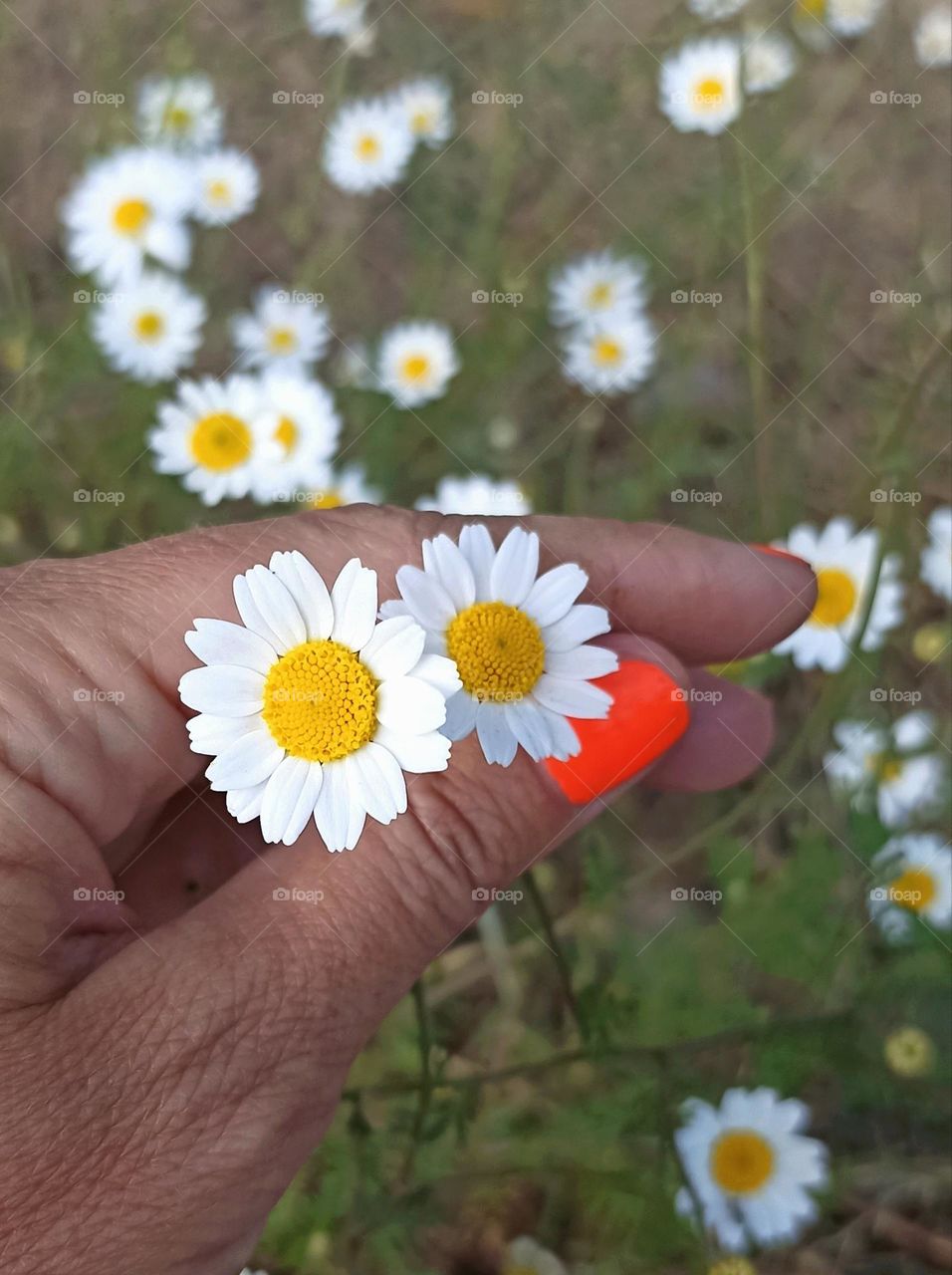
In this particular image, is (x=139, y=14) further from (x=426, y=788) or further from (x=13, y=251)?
(x=426, y=788)

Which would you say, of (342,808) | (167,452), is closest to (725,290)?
(167,452)

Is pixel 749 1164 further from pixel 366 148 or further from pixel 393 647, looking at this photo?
pixel 366 148

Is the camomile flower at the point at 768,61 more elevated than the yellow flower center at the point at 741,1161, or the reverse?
the camomile flower at the point at 768,61

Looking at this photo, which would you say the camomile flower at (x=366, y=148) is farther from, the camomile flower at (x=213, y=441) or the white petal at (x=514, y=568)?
the white petal at (x=514, y=568)

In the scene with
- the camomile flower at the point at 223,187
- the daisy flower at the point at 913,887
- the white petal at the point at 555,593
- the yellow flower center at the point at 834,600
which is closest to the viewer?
the white petal at the point at 555,593

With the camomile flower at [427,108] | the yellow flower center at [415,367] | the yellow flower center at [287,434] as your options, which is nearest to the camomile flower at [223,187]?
the camomile flower at [427,108]

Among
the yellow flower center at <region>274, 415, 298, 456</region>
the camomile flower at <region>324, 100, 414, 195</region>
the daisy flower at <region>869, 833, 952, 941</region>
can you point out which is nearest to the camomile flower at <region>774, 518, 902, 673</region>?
the daisy flower at <region>869, 833, 952, 941</region>

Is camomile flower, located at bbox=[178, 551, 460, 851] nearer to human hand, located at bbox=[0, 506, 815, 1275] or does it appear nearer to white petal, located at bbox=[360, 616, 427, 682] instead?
white petal, located at bbox=[360, 616, 427, 682]
